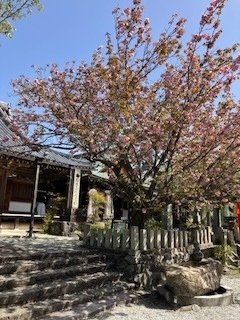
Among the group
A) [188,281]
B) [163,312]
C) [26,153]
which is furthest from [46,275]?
[26,153]

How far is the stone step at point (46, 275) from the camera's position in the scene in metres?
5.69

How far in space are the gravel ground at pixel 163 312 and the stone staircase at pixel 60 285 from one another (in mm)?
212

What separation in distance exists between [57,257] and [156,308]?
2671 mm

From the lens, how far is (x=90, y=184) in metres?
19.4

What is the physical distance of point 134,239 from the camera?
7.94 metres

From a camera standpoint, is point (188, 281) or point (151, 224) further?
point (151, 224)

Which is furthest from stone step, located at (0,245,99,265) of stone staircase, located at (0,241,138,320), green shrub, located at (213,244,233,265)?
green shrub, located at (213,244,233,265)

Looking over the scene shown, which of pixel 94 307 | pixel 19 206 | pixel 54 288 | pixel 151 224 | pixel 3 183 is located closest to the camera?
pixel 94 307

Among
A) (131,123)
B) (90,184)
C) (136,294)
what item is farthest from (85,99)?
(90,184)

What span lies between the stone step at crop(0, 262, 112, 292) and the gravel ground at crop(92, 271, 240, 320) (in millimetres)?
1345

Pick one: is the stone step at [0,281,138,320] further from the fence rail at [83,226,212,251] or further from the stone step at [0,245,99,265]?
the stone step at [0,245,99,265]

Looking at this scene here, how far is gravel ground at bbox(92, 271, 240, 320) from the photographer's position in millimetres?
5637

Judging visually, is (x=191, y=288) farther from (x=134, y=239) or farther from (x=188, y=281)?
(x=134, y=239)

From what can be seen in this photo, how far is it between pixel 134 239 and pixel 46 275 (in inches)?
99.9
